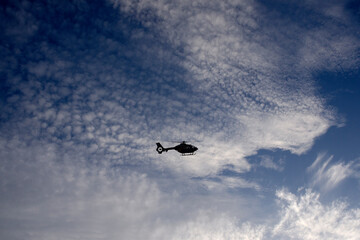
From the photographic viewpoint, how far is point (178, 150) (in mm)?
62594

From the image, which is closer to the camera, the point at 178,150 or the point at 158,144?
the point at 178,150

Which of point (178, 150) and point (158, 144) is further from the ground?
point (158, 144)

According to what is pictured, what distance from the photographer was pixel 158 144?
226 ft

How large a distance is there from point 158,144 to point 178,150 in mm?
8936
